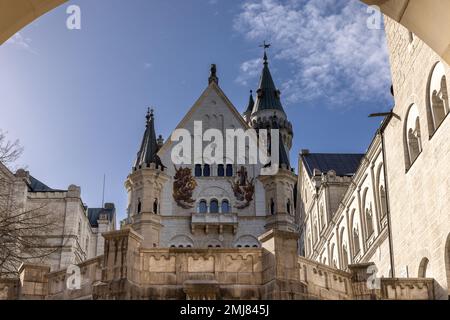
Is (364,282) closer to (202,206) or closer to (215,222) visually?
(215,222)

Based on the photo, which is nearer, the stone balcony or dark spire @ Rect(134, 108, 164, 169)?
the stone balcony

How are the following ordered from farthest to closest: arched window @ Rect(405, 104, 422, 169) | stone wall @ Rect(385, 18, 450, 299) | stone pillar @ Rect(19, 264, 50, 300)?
arched window @ Rect(405, 104, 422, 169)
stone wall @ Rect(385, 18, 450, 299)
stone pillar @ Rect(19, 264, 50, 300)

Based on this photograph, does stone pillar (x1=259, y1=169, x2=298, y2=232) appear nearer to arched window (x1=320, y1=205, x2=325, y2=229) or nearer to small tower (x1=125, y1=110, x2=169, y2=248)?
arched window (x1=320, y1=205, x2=325, y2=229)

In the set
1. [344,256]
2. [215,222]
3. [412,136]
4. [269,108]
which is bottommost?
[412,136]

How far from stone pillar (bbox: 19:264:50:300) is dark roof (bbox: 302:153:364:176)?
140 ft

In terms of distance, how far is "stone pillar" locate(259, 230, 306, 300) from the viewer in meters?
18.2

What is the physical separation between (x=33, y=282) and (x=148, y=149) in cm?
3013

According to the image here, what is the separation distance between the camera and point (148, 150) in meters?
49.3

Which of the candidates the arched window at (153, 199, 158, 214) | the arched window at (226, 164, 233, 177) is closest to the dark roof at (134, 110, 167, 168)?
the arched window at (153, 199, 158, 214)

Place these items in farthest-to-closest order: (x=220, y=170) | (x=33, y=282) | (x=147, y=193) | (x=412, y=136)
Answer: (x=220, y=170) < (x=147, y=193) < (x=412, y=136) < (x=33, y=282)

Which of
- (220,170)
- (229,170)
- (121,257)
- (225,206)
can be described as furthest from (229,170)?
(121,257)

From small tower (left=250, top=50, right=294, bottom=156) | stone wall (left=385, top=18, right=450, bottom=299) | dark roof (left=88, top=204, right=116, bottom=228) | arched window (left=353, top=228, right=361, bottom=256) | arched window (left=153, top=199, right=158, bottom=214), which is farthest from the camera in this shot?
dark roof (left=88, top=204, right=116, bottom=228)

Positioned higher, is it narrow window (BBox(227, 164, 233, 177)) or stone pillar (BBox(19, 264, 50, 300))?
narrow window (BBox(227, 164, 233, 177))
